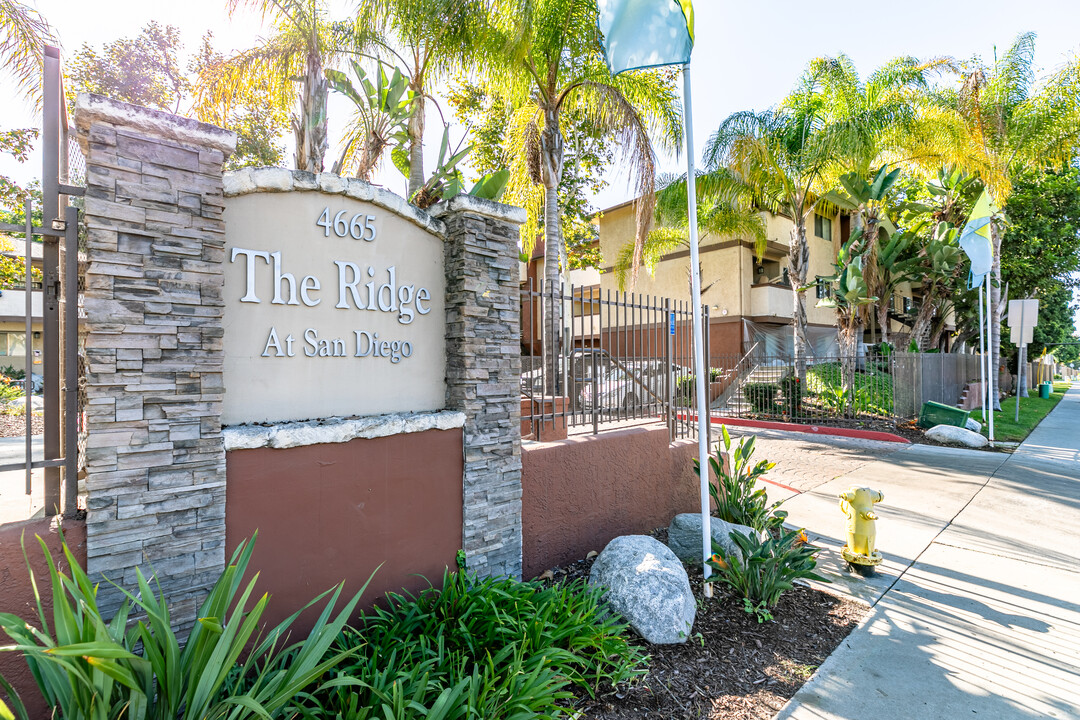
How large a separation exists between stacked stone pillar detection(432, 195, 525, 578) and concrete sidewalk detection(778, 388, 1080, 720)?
2.10 meters

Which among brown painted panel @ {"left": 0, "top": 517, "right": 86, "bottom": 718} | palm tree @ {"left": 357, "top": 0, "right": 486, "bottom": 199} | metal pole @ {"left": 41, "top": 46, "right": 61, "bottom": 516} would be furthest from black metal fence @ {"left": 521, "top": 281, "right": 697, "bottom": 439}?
palm tree @ {"left": 357, "top": 0, "right": 486, "bottom": 199}

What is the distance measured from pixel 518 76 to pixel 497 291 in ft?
20.4

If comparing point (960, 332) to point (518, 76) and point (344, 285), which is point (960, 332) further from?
point (344, 285)

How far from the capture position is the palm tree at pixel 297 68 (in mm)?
8328

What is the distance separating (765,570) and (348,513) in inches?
121

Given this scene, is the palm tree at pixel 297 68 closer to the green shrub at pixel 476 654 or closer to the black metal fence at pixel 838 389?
the green shrub at pixel 476 654

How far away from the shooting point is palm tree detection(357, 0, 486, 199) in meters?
8.17

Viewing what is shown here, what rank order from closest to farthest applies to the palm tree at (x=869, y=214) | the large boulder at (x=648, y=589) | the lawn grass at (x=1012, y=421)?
1. the large boulder at (x=648, y=589)
2. the lawn grass at (x=1012, y=421)
3. the palm tree at (x=869, y=214)

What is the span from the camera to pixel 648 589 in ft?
11.9

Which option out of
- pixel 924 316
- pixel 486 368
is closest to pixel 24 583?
pixel 486 368

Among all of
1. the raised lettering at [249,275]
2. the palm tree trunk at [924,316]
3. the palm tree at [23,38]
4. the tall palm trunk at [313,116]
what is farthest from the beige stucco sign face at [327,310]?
the palm tree trunk at [924,316]

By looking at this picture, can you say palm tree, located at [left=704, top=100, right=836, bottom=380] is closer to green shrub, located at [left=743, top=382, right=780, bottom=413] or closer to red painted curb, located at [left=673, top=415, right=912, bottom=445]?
green shrub, located at [left=743, top=382, right=780, bottom=413]

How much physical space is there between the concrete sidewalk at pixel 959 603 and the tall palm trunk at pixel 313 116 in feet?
28.4

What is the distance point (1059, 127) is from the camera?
46.8 ft
